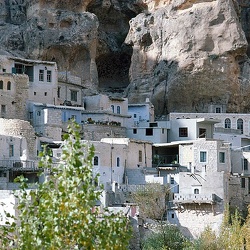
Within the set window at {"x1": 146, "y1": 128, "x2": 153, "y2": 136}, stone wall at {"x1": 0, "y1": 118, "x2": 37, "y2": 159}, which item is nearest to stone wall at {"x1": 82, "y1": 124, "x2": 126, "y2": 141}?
window at {"x1": 146, "y1": 128, "x2": 153, "y2": 136}

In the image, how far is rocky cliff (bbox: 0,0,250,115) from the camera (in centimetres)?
6269

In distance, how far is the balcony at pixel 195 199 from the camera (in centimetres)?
4575

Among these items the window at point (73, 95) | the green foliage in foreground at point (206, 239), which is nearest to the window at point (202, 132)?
the window at point (73, 95)

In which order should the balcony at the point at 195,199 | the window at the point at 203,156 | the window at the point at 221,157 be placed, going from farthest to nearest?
the window at the point at 203,156 < the window at the point at 221,157 < the balcony at the point at 195,199

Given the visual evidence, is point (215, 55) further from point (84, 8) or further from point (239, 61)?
point (84, 8)

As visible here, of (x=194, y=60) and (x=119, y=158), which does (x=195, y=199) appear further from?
(x=194, y=60)

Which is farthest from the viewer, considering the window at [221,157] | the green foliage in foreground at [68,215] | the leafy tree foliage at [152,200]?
the window at [221,157]

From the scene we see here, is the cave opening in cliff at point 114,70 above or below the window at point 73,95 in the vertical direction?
above

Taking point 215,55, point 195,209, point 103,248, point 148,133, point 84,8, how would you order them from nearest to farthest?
point 103,248 < point 195,209 < point 148,133 < point 215,55 < point 84,8

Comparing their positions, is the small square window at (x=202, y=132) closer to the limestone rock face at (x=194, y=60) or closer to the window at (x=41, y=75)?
the limestone rock face at (x=194, y=60)

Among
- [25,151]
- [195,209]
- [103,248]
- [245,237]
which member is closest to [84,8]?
[25,151]

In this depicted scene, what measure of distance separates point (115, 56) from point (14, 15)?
890cm

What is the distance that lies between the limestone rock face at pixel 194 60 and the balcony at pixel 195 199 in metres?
17.5

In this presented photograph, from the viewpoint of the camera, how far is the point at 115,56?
231 feet
